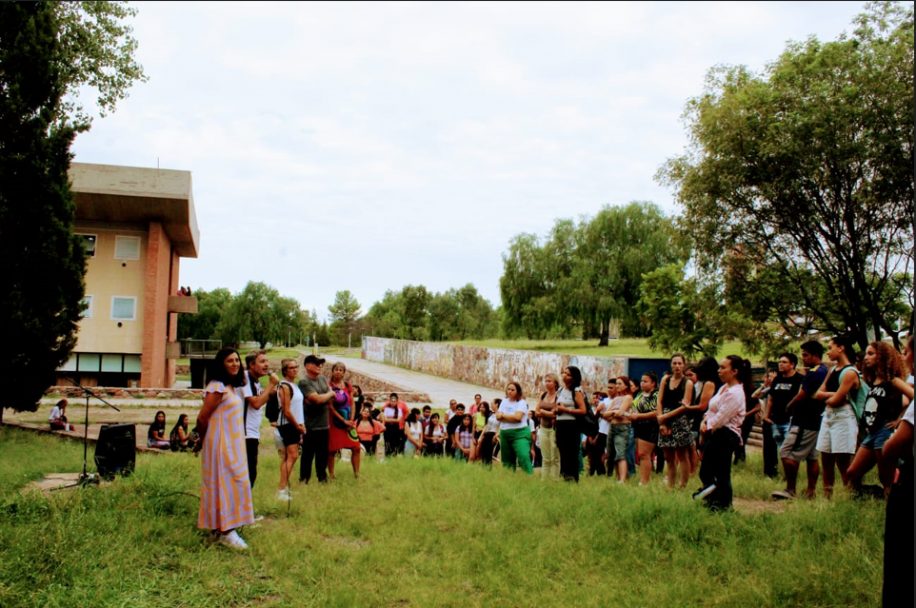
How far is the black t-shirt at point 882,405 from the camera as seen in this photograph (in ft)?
19.7

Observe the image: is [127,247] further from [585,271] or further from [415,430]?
[585,271]

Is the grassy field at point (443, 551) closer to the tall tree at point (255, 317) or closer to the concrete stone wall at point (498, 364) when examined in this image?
the concrete stone wall at point (498, 364)

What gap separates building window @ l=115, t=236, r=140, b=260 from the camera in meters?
31.3

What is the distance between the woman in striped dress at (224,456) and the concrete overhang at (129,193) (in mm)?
25272

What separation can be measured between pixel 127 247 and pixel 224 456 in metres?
29.3

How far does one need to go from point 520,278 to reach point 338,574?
43527 millimetres

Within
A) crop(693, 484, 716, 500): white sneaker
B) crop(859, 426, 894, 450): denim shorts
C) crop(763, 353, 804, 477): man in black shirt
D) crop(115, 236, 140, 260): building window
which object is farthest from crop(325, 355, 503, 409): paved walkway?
Answer: crop(859, 426, 894, 450): denim shorts

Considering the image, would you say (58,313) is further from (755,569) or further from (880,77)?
(880,77)

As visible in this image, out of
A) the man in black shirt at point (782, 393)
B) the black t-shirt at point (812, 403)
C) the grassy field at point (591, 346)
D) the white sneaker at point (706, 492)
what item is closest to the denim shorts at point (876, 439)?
the black t-shirt at point (812, 403)

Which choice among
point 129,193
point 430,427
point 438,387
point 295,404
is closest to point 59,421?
point 430,427

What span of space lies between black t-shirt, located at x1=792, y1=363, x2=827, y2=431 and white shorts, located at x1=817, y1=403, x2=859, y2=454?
22 cm

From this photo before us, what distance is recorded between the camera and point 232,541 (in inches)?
233

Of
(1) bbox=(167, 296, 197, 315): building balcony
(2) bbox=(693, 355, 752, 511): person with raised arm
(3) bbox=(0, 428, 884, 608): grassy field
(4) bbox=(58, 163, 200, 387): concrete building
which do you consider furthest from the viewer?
(1) bbox=(167, 296, 197, 315): building balcony

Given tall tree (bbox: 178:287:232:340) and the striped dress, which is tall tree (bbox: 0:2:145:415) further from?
tall tree (bbox: 178:287:232:340)
